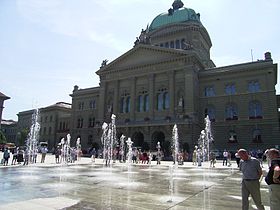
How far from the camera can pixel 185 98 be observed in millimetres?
51812

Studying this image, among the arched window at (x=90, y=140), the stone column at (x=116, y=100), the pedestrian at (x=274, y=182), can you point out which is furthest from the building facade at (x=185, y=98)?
the pedestrian at (x=274, y=182)

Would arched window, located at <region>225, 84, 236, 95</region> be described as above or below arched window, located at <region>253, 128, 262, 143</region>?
above

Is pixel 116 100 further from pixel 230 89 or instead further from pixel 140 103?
pixel 230 89

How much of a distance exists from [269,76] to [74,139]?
48559mm

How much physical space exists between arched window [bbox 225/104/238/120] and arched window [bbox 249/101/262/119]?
263 centimetres

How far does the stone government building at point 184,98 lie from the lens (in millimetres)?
48438

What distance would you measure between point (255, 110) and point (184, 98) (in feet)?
42.0

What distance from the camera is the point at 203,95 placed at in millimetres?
54656

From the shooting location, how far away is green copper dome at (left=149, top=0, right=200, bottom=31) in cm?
7331

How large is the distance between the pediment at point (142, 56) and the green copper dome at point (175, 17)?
61.7 ft

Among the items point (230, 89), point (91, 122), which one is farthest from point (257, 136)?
point (91, 122)

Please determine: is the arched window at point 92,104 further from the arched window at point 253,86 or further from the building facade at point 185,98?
the arched window at point 253,86

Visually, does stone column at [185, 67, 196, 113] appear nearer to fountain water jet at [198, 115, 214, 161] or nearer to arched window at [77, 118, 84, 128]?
fountain water jet at [198, 115, 214, 161]

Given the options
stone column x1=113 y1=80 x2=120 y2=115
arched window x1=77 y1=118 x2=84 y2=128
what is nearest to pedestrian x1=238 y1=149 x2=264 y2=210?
stone column x1=113 y1=80 x2=120 y2=115
